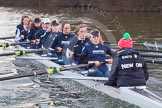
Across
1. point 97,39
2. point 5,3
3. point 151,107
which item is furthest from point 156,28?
point 5,3

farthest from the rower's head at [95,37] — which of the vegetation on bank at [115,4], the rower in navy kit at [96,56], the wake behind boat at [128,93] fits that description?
the vegetation on bank at [115,4]

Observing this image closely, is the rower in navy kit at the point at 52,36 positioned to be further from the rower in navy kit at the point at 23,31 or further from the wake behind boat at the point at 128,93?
the wake behind boat at the point at 128,93

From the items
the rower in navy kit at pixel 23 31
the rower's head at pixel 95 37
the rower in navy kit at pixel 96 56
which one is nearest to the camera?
the rower's head at pixel 95 37

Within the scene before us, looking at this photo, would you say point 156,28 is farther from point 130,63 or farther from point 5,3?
point 5,3

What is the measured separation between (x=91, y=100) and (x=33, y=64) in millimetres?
5684

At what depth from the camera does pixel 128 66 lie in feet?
31.0

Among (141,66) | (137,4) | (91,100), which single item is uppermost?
(137,4)

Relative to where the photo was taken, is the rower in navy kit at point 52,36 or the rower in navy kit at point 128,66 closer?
the rower in navy kit at point 128,66

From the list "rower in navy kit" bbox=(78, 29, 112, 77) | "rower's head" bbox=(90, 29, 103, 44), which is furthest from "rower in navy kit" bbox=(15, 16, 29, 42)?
"rower's head" bbox=(90, 29, 103, 44)

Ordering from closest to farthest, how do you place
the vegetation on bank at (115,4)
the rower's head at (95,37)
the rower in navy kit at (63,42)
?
the rower's head at (95,37) → the rower in navy kit at (63,42) → the vegetation on bank at (115,4)

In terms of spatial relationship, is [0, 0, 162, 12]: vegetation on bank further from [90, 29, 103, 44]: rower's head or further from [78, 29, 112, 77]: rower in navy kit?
[90, 29, 103, 44]: rower's head

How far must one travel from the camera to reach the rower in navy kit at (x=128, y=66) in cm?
940

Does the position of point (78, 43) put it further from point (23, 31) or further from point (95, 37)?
point (23, 31)

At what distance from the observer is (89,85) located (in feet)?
36.9
